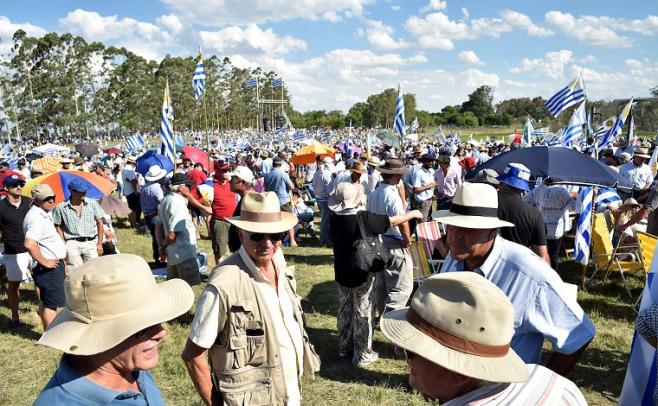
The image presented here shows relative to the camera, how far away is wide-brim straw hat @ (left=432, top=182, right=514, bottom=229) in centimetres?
242

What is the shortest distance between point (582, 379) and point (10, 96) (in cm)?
6758

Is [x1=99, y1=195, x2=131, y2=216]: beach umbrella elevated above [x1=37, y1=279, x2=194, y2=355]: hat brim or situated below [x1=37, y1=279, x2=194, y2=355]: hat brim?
below

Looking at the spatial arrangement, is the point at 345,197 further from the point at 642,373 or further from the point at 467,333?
the point at 467,333

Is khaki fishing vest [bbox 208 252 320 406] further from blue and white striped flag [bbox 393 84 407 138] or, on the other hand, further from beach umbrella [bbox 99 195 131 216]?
blue and white striped flag [bbox 393 84 407 138]

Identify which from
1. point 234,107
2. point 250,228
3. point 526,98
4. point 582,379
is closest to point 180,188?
point 250,228

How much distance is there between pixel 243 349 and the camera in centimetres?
233

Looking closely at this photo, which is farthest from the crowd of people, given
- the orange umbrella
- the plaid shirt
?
the orange umbrella

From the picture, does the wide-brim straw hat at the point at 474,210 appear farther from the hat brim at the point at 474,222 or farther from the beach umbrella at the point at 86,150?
the beach umbrella at the point at 86,150

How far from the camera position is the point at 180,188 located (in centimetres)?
578

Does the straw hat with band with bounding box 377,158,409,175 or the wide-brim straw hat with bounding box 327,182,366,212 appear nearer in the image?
the wide-brim straw hat with bounding box 327,182,366,212

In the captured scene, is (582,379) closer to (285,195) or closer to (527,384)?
(527,384)

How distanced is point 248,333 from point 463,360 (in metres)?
1.28

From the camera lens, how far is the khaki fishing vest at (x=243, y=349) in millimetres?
2299

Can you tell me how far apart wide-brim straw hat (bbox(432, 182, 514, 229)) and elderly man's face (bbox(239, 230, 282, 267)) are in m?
0.97
